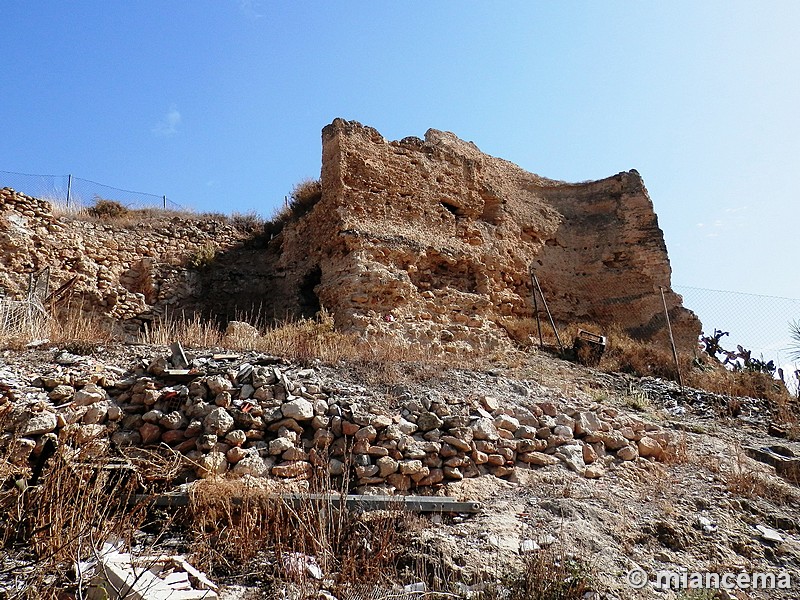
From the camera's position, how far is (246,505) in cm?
461

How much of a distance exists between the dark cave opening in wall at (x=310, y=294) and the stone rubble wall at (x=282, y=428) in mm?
4697

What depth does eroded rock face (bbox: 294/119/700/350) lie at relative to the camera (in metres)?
11.2

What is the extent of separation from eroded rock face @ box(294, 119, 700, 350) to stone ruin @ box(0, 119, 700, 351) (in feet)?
0.10

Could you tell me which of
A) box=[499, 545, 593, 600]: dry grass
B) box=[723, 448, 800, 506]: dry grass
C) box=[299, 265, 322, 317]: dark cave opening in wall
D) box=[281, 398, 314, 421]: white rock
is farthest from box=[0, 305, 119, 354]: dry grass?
box=[723, 448, 800, 506]: dry grass

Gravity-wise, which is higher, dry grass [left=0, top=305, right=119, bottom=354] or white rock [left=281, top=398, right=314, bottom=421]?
dry grass [left=0, top=305, right=119, bottom=354]

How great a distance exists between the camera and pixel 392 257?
11570mm

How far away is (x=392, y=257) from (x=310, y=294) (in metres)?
1.83

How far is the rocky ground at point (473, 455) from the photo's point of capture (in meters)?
4.77

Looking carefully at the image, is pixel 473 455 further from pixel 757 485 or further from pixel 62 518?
pixel 62 518

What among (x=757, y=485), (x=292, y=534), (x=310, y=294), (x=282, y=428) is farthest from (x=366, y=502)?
(x=310, y=294)

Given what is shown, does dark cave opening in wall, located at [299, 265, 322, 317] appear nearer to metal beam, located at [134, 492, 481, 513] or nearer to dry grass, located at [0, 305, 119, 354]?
dry grass, located at [0, 305, 119, 354]

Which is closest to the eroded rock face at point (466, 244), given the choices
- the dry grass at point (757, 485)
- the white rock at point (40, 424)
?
the dry grass at point (757, 485)

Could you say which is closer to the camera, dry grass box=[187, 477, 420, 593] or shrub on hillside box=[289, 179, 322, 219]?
dry grass box=[187, 477, 420, 593]

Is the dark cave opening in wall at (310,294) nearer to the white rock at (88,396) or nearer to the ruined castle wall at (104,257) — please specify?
the ruined castle wall at (104,257)
